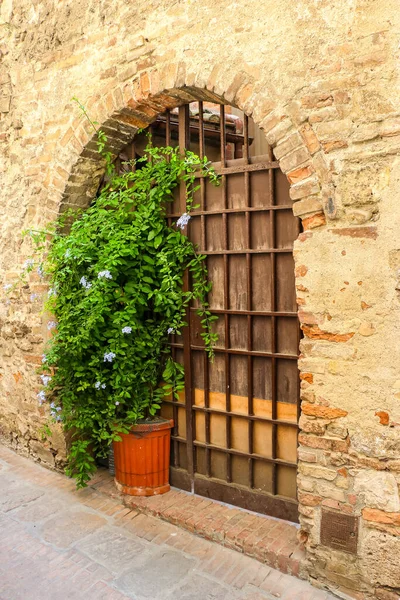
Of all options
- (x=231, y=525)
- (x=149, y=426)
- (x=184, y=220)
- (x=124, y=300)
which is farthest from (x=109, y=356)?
(x=231, y=525)

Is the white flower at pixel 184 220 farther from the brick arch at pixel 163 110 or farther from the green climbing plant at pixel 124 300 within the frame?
the brick arch at pixel 163 110

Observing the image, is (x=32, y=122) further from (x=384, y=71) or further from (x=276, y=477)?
(x=276, y=477)

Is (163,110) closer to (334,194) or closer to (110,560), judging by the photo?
(334,194)

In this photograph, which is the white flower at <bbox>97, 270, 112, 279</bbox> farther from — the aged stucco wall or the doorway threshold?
the doorway threshold

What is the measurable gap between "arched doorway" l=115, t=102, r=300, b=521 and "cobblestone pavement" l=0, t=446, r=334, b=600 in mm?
512

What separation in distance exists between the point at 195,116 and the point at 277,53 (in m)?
1.33

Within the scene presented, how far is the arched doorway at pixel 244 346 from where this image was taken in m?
3.26

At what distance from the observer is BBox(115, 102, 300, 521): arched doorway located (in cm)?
326

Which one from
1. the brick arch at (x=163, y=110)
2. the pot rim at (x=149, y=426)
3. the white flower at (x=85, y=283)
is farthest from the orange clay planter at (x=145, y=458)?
the brick arch at (x=163, y=110)

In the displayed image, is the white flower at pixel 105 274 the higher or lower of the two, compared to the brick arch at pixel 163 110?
lower

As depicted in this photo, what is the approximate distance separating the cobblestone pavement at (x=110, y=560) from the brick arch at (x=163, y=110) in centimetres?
210

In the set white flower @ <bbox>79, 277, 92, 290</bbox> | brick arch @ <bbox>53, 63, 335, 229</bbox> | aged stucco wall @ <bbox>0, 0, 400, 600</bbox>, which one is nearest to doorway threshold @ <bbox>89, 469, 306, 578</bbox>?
aged stucco wall @ <bbox>0, 0, 400, 600</bbox>

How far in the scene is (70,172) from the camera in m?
4.00

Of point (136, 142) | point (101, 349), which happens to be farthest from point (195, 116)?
point (101, 349)
